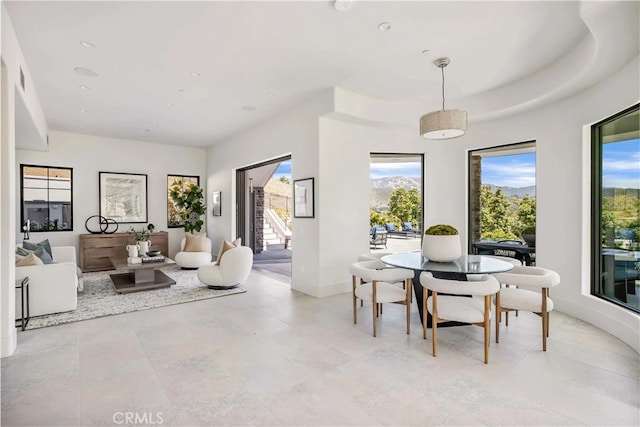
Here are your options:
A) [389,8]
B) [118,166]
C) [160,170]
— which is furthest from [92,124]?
[389,8]

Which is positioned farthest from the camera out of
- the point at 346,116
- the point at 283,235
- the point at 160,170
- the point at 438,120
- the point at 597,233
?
the point at 283,235

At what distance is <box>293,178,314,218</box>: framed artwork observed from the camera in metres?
5.28

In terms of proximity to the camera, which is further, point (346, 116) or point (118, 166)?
point (118, 166)

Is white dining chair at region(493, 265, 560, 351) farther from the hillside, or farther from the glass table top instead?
the hillside

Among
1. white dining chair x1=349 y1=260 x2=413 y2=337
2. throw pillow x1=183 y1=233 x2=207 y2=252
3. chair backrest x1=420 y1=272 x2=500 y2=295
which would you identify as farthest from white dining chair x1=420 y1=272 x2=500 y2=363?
throw pillow x1=183 y1=233 x2=207 y2=252

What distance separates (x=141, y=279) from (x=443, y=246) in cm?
490

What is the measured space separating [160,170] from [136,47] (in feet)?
18.1

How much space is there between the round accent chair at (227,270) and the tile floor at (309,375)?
1.40 m

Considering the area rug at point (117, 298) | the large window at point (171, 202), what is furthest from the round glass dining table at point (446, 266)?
the large window at point (171, 202)

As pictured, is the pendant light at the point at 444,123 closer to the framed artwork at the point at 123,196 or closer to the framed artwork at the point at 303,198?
the framed artwork at the point at 303,198

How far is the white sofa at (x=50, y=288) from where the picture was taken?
395 cm

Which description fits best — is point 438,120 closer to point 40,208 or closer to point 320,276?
point 320,276

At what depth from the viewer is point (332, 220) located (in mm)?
5258

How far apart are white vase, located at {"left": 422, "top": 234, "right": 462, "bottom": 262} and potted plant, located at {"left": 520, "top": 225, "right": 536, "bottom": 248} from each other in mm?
1877
